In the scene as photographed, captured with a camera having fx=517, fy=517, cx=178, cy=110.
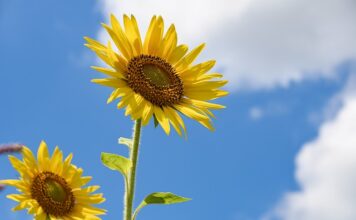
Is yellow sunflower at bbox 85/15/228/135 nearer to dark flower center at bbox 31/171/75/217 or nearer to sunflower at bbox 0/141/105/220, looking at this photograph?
sunflower at bbox 0/141/105/220

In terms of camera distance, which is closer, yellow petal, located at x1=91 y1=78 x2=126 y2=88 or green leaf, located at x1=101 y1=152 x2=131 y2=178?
green leaf, located at x1=101 y1=152 x2=131 y2=178

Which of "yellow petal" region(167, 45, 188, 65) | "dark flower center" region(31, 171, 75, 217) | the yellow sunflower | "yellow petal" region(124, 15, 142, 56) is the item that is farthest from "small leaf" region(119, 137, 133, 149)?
"yellow petal" region(167, 45, 188, 65)

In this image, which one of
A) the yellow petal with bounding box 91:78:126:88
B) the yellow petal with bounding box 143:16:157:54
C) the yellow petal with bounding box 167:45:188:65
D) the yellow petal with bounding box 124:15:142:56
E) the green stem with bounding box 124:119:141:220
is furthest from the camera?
the yellow petal with bounding box 167:45:188:65

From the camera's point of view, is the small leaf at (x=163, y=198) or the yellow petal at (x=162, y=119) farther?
the yellow petal at (x=162, y=119)

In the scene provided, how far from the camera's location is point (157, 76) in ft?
18.4

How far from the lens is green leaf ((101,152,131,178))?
4.22 metres

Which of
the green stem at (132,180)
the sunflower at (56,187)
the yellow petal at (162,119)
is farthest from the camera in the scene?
the sunflower at (56,187)

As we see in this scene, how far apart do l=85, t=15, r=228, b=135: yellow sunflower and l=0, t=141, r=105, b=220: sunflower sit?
91 centimetres

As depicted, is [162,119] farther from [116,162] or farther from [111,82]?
[116,162]

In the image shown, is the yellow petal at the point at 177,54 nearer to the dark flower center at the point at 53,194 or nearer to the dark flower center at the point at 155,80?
the dark flower center at the point at 155,80

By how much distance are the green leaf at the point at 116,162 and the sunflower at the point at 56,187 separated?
2.39 ft

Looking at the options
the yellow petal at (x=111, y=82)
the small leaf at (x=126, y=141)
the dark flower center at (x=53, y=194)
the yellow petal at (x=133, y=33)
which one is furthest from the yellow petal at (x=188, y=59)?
the dark flower center at (x=53, y=194)

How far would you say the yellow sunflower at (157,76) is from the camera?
15.7 feet

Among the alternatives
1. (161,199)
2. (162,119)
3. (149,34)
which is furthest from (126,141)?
(149,34)
